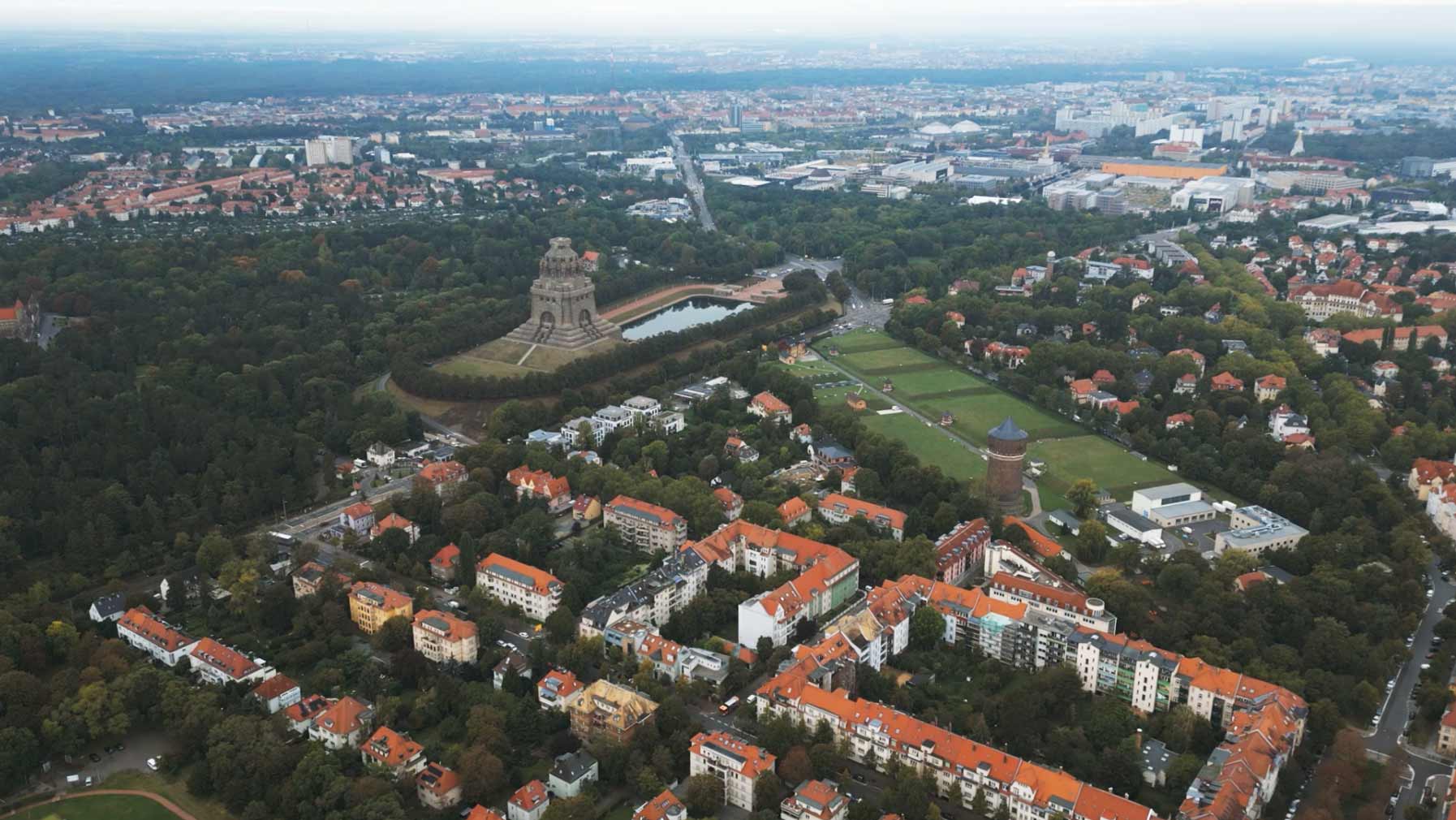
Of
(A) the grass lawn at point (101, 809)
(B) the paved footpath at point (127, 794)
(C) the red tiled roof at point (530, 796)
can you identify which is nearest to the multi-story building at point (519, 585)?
(C) the red tiled roof at point (530, 796)

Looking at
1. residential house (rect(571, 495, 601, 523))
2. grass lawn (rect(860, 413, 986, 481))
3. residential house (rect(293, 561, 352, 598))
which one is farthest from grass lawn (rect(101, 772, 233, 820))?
grass lawn (rect(860, 413, 986, 481))

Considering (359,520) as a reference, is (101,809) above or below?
below

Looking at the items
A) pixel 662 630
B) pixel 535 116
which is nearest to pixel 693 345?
pixel 662 630

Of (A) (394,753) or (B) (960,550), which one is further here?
(B) (960,550)

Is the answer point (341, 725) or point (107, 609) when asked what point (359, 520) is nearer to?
point (107, 609)

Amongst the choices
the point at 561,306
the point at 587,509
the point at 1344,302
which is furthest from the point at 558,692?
the point at 1344,302

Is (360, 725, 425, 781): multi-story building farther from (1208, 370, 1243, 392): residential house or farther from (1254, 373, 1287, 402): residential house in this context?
(1254, 373, 1287, 402): residential house

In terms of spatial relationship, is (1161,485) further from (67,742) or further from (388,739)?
(67,742)
